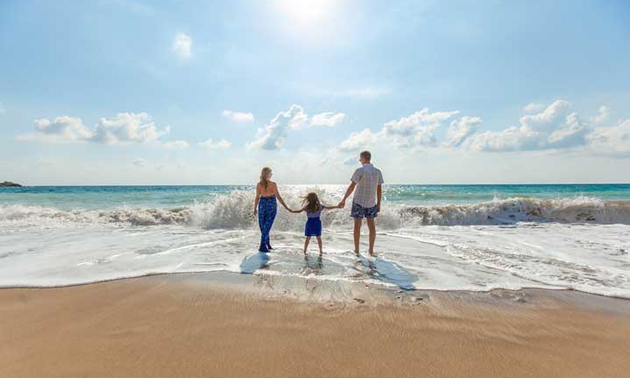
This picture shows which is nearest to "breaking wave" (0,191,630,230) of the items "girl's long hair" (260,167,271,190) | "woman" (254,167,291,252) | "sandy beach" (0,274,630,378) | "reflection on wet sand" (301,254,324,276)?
"woman" (254,167,291,252)

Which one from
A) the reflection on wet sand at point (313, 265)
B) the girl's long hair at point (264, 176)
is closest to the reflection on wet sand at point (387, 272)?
the reflection on wet sand at point (313, 265)

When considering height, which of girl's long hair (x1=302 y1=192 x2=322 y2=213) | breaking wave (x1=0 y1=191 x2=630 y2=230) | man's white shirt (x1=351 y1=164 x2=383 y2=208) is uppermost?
man's white shirt (x1=351 y1=164 x2=383 y2=208)

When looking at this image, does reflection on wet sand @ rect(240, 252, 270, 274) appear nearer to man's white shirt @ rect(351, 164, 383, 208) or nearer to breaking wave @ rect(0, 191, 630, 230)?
man's white shirt @ rect(351, 164, 383, 208)

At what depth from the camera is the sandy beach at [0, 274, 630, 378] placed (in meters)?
2.17

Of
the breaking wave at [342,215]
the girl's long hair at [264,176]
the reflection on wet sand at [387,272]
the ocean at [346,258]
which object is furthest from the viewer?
the breaking wave at [342,215]

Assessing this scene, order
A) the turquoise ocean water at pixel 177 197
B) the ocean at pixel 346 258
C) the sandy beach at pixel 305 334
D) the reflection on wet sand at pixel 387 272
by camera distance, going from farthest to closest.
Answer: the turquoise ocean water at pixel 177 197 < the ocean at pixel 346 258 < the reflection on wet sand at pixel 387 272 < the sandy beach at pixel 305 334

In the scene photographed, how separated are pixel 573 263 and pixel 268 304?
5698 millimetres

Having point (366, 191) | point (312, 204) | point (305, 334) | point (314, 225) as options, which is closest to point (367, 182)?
point (366, 191)

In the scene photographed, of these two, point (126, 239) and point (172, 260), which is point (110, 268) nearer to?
point (172, 260)

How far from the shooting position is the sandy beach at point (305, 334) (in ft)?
7.13

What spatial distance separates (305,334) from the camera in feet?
8.65

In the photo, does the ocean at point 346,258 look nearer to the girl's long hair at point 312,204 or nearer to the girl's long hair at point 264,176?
the girl's long hair at point 312,204

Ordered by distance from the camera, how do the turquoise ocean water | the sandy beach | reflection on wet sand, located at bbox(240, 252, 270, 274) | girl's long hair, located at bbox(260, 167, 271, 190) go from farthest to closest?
1. the turquoise ocean water
2. girl's long hair, located at bbox(260, 167, 271, 190)
3. reflection on wet sand, located at bbox(240, 252, 270, 274)
4. the sandy beach

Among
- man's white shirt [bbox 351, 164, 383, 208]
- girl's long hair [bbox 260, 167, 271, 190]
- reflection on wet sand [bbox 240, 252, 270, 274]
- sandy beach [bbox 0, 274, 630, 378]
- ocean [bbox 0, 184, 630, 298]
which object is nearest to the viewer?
sandy beach [bbox 0, 274, 630, 378]
